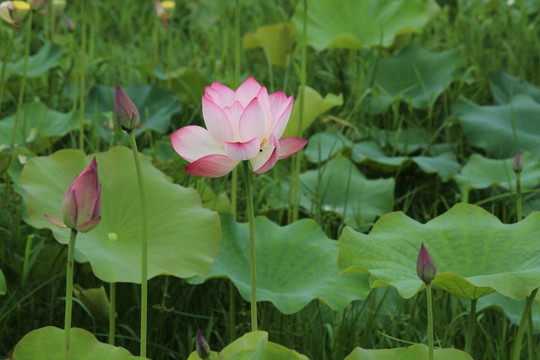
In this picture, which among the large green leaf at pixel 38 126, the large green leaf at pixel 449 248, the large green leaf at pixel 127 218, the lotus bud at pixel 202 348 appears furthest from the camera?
the large green leaf at pixel 38 126

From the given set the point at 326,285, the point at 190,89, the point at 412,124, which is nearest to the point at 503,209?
the point at 412,124

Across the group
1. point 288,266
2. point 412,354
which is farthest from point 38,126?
point 412,354

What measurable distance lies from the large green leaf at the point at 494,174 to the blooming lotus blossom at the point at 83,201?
116cm

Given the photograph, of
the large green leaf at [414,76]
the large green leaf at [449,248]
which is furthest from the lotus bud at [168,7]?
the large green leaf at [449,248]

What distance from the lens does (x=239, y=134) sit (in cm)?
91

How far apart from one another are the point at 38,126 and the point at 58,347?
3.73ft

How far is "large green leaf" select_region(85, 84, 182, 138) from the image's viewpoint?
2.23 metres

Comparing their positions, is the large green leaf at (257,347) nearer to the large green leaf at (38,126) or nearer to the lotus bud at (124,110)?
the lotus bud at (124,110)

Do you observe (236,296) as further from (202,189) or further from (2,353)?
(2,353)

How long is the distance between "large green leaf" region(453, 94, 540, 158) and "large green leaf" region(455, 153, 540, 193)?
98mm

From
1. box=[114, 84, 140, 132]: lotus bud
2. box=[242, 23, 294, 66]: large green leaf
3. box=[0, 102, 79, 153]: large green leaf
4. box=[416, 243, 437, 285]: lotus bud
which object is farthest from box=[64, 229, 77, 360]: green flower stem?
box=[242, 23, 294, 66]: large green leaf

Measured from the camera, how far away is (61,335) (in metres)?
0.96

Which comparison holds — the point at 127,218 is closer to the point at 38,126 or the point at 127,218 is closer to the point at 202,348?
the point at 202,348

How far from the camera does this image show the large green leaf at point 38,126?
187 centimetres
